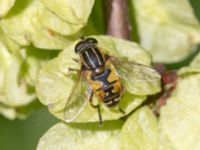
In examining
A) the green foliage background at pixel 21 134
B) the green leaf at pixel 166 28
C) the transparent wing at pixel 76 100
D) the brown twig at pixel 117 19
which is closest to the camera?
the transparent wing at pixel 76 100

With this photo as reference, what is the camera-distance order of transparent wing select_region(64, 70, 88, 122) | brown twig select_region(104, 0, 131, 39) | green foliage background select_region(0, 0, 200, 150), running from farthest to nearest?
1. green foliage background select_region(0, 0, 200, 150)
2. brown twig select_region(104, 0, 131, 39)
3. transparent wing select_region(64, 70, 88, 122)

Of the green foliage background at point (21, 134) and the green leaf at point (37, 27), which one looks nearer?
the green leaf at point (37, 27)

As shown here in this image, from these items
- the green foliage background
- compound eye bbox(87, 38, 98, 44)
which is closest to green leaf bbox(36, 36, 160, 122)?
compound eye bbox(87, 38, 98, 44)

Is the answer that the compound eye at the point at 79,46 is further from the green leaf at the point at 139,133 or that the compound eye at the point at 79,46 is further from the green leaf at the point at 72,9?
the green leaf at the point at 139,133

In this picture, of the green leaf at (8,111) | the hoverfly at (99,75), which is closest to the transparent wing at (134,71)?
the hoverfly at (99,75)

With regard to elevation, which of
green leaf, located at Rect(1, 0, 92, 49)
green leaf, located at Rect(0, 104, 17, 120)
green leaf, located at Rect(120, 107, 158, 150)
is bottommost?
green leaf, located at Rect(0, 104, 17, 120)

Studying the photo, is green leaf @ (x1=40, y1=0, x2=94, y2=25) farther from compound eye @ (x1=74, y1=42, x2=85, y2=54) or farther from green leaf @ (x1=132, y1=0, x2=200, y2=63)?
green leaf @ (x1=132, y1=0, x2=200, y2=63)

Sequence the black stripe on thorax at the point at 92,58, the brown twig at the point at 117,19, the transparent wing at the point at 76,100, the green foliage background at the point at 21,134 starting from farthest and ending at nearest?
the green foliage background at the point at 21,134 < the brown twig at the point at 117,19 < the black stripe on thorax at the point at 92,58 < the transparent wing at the point at 76,100
